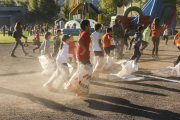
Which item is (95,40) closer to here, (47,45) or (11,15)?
(47,45)

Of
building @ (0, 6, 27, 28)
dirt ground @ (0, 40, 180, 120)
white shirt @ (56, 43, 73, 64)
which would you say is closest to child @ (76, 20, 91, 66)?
white shirt @ (56, 43, 73, 64)

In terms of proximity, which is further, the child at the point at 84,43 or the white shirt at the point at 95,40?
the white shirt at the point at 95,40

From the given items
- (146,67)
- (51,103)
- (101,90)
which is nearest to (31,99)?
(51,103)

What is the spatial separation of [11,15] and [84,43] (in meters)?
71.7

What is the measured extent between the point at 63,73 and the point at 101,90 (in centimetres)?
110

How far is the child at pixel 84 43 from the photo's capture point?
16.8 ft

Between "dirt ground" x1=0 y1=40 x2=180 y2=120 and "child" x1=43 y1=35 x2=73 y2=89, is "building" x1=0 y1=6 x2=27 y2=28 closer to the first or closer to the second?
"dirt ground" x1=0 y1=40 x2=180 y2=120

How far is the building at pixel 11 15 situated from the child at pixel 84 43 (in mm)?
70072

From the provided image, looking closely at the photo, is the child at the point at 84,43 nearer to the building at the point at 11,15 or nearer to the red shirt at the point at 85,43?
the red shirt at the point at 85,43

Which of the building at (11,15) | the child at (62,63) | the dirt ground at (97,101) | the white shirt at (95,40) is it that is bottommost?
the dirt ground at (97,101)

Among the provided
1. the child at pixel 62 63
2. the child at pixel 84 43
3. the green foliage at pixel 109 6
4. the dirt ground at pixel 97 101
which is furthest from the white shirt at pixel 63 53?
the green foliage at pixel 109 6

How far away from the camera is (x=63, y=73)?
18.5ft

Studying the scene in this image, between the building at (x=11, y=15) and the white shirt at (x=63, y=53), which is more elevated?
the building at (x=11, y=15)

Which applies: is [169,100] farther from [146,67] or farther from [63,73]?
[146,67]
